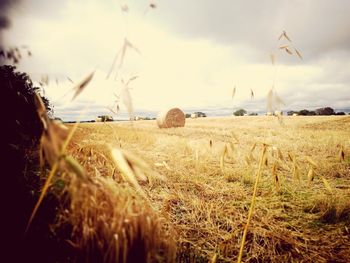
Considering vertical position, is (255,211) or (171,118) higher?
(171,118)

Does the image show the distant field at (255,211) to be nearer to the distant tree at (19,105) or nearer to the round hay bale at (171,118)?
the distant tree at (19,105)

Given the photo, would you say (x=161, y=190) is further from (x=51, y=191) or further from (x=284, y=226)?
(x=51, y=191)

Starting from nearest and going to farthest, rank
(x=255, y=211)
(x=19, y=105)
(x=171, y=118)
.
Result: 1. (x=255, y=211)
2. (x=19, y=105)
3. (x=171, y=118)

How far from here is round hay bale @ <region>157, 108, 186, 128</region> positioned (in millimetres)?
17062

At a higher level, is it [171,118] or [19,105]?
[19,105]

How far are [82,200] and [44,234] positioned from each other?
0.40m

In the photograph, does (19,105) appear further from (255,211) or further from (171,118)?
(171,118)

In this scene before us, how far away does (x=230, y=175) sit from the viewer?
163 inches

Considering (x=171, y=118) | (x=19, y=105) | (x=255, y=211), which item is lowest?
(x=255, y=211)

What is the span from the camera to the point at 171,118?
56.8ft

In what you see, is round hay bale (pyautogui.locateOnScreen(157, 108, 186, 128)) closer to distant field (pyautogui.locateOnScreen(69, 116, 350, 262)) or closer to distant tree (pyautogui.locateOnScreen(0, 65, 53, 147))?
distant field (pyautogui.locateOnScreen(69, 116, 350, 262))

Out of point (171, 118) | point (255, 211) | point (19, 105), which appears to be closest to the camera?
point (255, 211)

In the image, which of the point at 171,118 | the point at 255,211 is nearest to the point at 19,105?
the point at 255,211

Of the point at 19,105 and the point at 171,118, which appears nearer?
the point at 19,105
